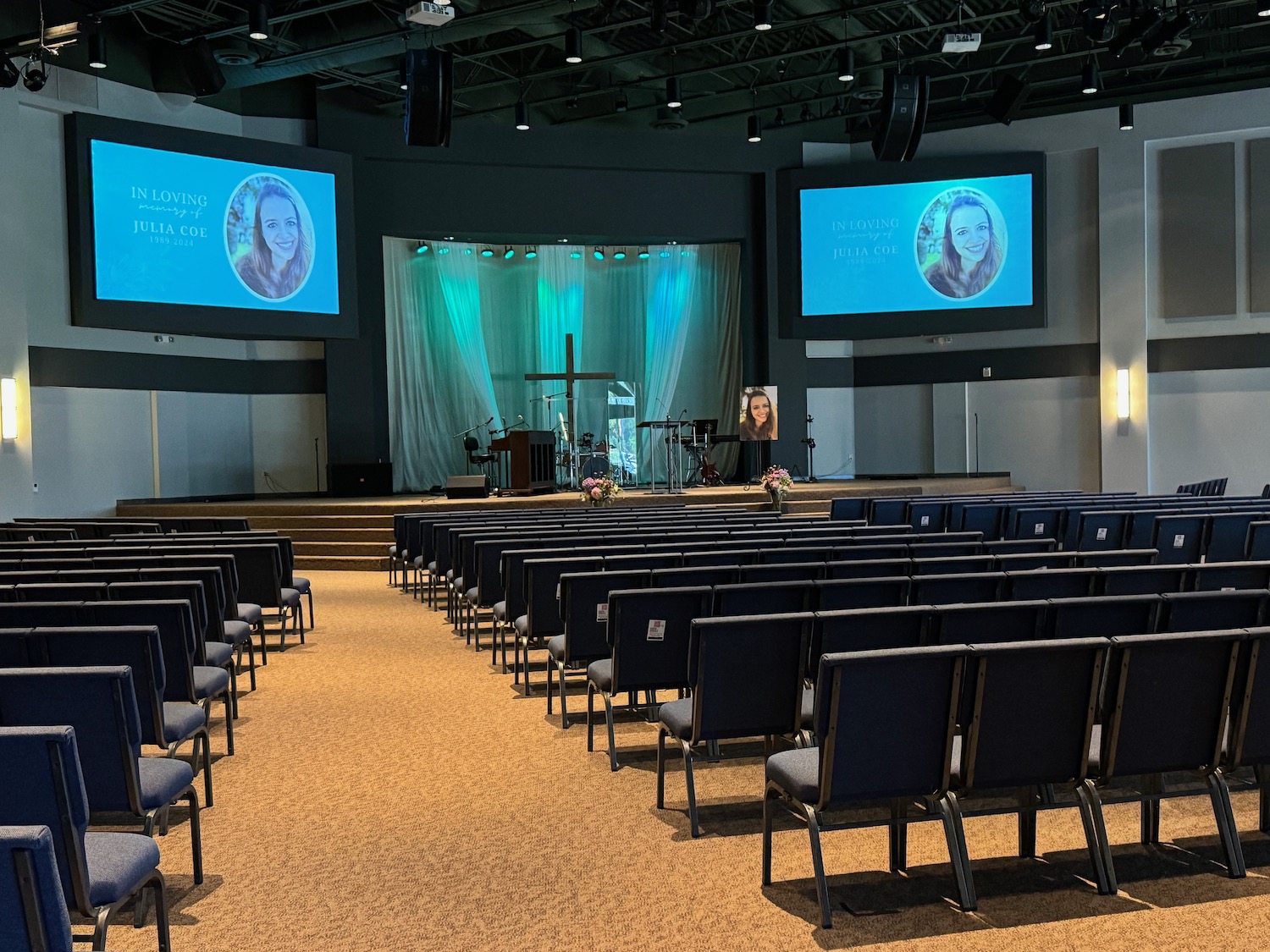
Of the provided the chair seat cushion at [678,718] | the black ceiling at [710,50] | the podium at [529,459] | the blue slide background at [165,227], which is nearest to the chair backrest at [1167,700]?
the chair seat cushion at [678,718]

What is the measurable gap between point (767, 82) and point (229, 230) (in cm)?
797

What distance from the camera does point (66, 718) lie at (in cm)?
302

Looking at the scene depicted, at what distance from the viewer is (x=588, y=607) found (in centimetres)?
514

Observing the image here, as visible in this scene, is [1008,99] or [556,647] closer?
[556,647]

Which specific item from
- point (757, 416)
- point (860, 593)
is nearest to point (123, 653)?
point (860, 593)

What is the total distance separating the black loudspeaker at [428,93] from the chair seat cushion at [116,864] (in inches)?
395

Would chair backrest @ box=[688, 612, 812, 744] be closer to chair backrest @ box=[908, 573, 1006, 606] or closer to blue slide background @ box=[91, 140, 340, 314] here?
chair backrest @ box=[908, 573, 1006, 606]

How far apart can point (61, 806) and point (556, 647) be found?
10.4 feet

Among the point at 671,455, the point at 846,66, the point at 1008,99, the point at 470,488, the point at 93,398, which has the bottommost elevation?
the point at 470,488

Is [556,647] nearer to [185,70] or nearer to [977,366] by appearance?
[185,70]

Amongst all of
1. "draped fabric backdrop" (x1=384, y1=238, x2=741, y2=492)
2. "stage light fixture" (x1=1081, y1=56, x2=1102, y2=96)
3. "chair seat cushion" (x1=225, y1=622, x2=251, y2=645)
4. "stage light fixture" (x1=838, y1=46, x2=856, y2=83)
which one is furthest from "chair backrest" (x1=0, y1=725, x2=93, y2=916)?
"draped fabric backdrop" (x1=384, y1=238, x2=741, y2=492)

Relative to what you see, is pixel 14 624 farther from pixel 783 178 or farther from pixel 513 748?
pixel 783 178

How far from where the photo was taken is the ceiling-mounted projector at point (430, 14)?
10.7 meters

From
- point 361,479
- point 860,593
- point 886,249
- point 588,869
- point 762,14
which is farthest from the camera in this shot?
point 886,249
